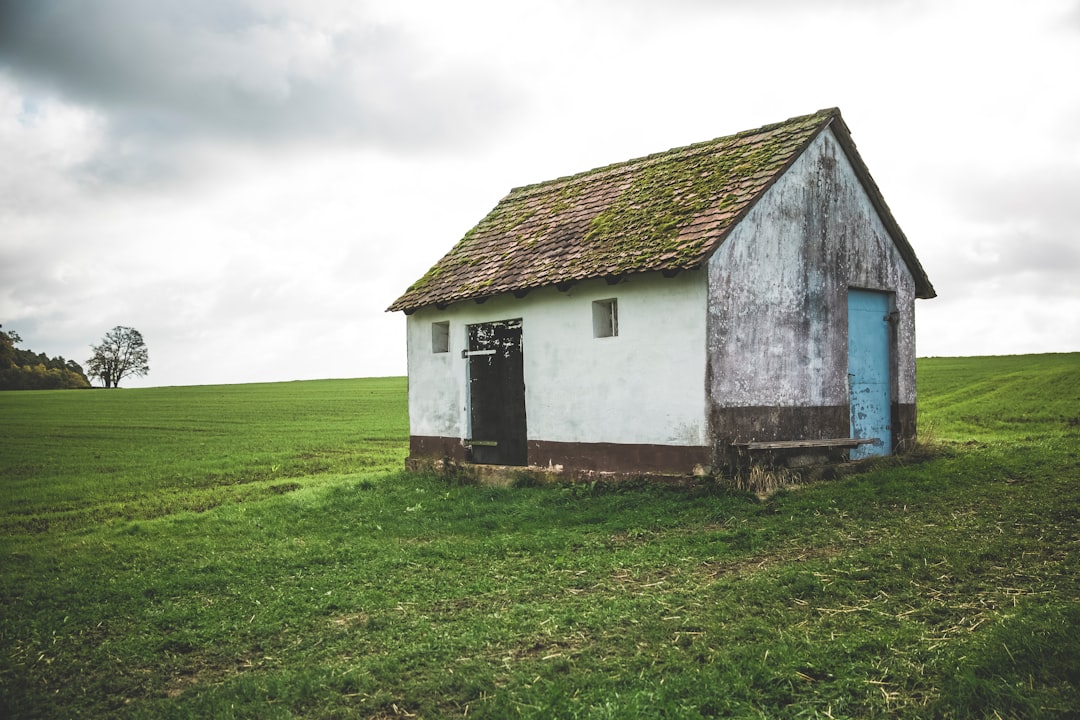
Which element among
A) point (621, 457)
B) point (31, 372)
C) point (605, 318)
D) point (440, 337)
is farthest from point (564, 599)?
point (31, 372)

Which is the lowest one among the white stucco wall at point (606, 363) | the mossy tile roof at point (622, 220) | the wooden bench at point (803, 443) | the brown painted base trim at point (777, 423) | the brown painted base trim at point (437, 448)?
the brown painted base trim at point (437, 448)

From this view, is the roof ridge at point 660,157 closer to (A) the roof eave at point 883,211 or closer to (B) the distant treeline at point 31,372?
(A) the roof eave at point 883,211

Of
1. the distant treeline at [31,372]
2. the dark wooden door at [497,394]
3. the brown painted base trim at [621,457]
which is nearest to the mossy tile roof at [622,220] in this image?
the dark wooden door at [497,394]

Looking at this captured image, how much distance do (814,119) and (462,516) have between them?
28.3ft

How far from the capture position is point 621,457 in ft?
40.2

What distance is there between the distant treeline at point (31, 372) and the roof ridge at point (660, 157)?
2475 inches

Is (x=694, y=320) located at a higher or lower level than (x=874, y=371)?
higher

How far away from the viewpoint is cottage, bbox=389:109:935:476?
Result: 11.4m

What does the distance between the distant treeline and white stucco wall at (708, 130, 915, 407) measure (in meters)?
69.7

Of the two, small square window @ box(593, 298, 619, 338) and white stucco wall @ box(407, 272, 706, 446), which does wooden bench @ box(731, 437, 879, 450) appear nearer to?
white stucco wall @ box(407, 272, 706, 446)

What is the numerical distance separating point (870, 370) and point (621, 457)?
4841mm

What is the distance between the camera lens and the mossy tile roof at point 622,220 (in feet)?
38.5

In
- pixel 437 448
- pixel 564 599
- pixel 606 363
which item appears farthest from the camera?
pixel 437 448

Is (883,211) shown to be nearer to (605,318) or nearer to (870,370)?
(870,370)
